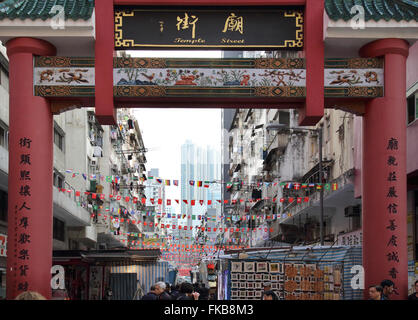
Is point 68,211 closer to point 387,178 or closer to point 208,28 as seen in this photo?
point 208,28

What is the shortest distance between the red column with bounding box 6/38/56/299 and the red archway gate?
0.08ft

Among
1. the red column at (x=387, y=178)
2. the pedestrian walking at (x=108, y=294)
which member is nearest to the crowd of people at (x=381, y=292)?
the red column at (x=387, y=178)

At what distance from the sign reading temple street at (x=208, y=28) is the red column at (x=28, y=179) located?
232 cm

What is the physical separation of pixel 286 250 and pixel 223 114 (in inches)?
4265

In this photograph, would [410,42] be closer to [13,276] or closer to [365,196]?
[365,196]

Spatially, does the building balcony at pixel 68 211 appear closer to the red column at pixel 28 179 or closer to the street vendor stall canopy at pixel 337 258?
the red column at pixel 28 179

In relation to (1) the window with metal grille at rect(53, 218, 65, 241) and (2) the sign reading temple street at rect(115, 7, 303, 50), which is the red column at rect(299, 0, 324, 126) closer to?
(2) the sign reading temple street at rect(115, 7, 303, 50)

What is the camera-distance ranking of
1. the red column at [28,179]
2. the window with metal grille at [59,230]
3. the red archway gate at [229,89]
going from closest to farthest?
1. the red column at [28,179]
2. the red archway gate at [229,89]
3. the window with metal grille at [59,230]

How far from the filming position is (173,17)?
1906 cm

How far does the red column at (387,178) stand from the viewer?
58.9ft

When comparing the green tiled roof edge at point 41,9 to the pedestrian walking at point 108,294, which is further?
the pedestrian walking at point 108,294

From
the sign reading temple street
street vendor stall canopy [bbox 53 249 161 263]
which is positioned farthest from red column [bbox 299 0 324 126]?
street vendor stall canopy [bbox 53 249 161 263]

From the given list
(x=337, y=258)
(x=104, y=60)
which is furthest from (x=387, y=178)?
(x=104, y=60)
